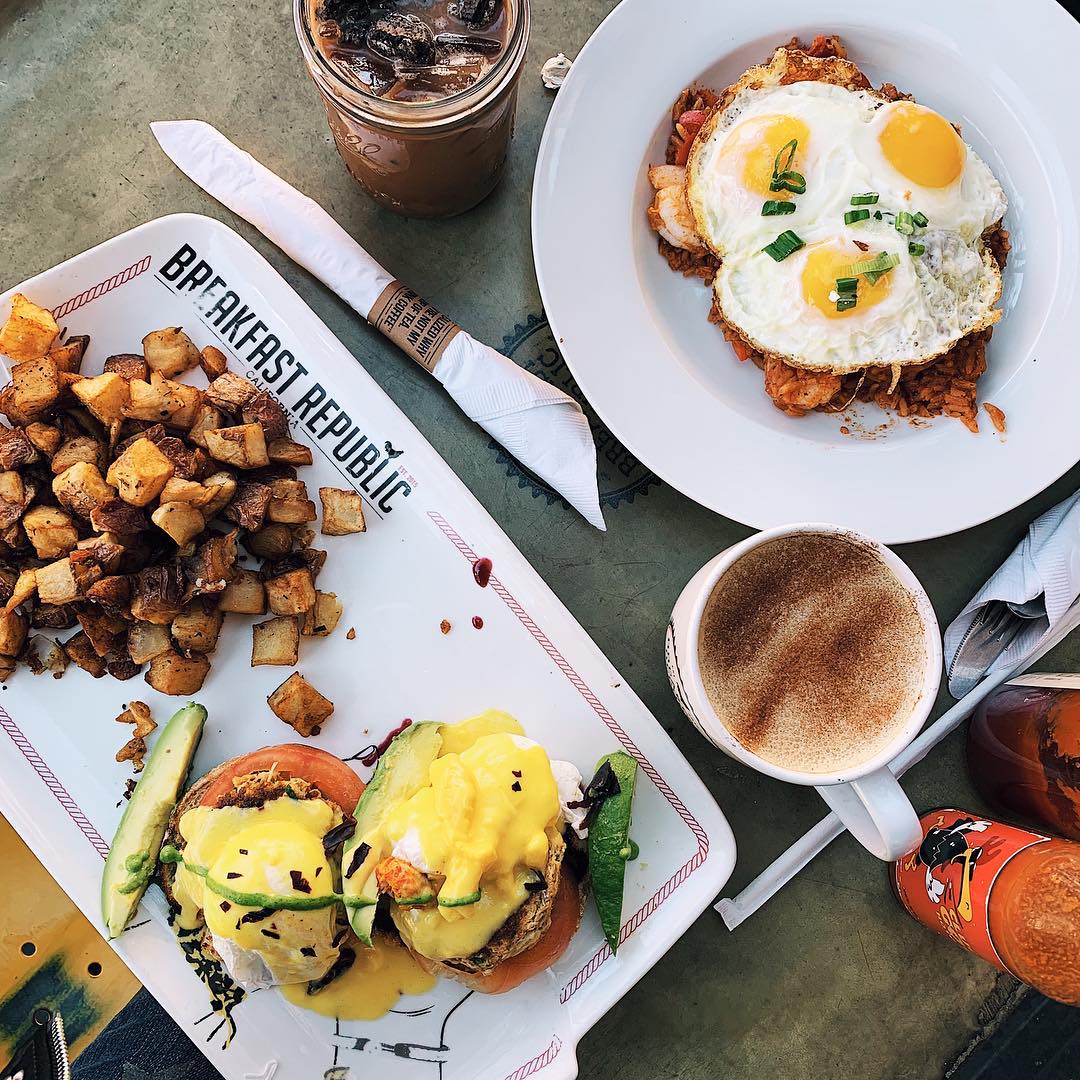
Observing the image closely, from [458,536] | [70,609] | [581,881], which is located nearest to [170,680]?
[70,609]

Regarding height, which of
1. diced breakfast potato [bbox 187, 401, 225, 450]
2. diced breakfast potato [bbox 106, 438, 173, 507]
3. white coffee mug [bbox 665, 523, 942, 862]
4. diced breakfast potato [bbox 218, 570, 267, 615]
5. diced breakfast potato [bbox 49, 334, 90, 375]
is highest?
diced breakfast potato [bbox 49, 334, 90, 375]

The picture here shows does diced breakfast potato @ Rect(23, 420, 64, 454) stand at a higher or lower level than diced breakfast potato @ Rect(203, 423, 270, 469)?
higher

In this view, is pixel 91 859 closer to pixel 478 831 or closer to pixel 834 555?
pixel 478 831

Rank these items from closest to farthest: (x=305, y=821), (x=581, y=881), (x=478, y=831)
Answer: (x=478, y=831) < (x=305, y=821) < (x=581, y=881)

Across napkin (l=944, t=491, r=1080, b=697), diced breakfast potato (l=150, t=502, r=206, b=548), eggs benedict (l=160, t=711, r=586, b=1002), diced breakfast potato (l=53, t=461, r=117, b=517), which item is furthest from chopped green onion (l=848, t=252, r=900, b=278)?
diced breakfast potato (l=53, t=461, r=117, b=517)

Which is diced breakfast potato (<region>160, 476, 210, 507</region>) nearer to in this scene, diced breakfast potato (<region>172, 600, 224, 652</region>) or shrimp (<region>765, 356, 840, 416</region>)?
diced breakfast potato (<region>172, 600, 224, 652</region>)

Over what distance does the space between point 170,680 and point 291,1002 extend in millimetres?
615

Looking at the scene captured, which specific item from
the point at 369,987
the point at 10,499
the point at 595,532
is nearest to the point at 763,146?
the point at 595,532

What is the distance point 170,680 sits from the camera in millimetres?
1572

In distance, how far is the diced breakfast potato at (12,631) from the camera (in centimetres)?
150

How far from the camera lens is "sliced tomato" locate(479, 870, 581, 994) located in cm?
155

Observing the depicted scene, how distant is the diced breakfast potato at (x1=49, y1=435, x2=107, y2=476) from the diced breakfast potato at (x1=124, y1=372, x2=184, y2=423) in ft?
0.27

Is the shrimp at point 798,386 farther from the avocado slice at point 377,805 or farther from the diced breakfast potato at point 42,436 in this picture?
the diced breakfast potato at point 42,436

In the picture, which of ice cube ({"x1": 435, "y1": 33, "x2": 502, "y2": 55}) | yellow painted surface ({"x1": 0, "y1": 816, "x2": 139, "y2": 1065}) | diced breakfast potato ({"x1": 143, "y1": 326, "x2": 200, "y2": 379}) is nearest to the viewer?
ice cube ({"x1": 435, "y1": 33, "x2": 502, "y2": 55})
